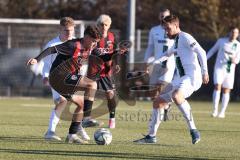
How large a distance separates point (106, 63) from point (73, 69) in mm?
2465

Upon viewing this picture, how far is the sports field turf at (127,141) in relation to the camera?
33.7 ft

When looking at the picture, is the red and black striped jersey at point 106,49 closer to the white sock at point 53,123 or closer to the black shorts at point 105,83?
the black shorts at point 105,83

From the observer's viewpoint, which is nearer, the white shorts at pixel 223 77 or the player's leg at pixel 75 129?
the player's leg at pixel 75 129

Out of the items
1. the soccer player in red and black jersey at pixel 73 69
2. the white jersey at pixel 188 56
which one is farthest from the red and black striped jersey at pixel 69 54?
the white jersey at pixel 188 56

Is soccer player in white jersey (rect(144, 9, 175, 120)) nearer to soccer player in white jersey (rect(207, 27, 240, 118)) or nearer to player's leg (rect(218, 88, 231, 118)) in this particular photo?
player's leg (rect(218, 88, 231, 118))

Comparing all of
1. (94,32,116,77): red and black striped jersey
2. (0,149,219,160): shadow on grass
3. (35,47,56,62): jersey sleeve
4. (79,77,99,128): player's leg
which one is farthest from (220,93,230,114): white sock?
(0,149,219,160): shadow on grass

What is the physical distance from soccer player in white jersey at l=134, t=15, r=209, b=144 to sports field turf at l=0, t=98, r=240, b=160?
0.38m

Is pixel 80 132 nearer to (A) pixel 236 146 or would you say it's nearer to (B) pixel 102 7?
(A) pixel 236 146

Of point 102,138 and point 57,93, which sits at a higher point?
point 57,93

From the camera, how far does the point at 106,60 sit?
47.9 ft

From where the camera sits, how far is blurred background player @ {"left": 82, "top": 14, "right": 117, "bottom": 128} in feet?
46.6

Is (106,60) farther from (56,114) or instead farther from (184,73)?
(184,73)

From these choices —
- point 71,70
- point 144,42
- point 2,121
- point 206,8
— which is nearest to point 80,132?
point 71,70

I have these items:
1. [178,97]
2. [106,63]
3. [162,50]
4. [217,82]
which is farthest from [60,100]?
[217,82]
